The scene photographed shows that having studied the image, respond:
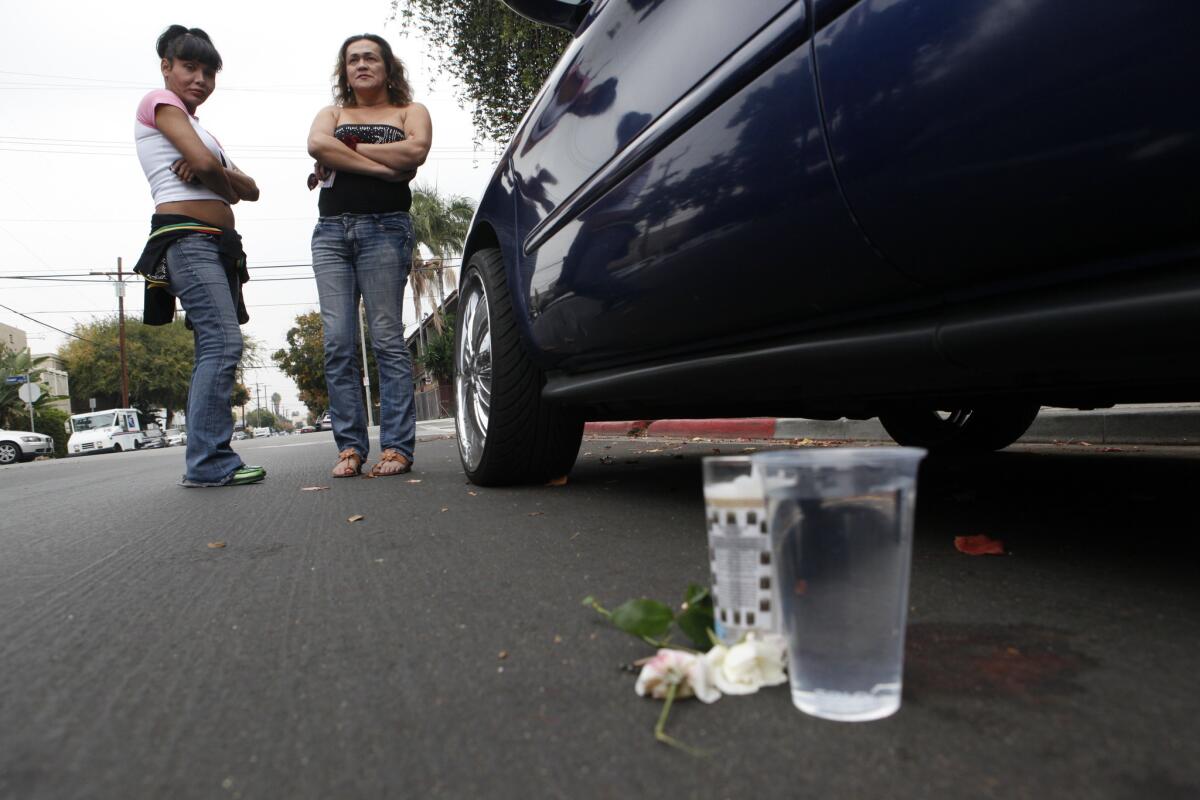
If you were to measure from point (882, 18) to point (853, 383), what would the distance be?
0.63 meters

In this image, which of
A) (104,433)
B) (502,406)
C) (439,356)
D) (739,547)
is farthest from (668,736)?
(104,433)

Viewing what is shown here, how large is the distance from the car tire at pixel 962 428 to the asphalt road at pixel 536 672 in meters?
1.44

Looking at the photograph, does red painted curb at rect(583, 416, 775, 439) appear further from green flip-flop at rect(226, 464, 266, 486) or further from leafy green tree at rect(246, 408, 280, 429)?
leafy green tree at rect(246, 408, 280, 429)

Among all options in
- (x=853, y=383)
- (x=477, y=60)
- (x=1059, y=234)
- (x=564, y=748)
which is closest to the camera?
(x=564, y=748)

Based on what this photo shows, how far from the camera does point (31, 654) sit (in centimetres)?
128

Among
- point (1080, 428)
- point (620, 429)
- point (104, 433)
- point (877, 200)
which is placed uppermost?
point (877, 200)

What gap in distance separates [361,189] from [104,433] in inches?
1057

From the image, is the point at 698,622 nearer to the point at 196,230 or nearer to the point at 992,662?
the point at 992,662

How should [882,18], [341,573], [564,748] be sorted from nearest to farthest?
[564,748]
[882,18]
[341,573]

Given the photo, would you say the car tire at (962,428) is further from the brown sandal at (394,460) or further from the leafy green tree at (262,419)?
the leafy green tree at (262,419)

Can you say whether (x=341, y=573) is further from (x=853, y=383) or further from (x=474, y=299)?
(x=474, y=299)

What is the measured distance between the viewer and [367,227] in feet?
12.1

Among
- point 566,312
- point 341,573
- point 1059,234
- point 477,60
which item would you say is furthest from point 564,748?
point 477,60

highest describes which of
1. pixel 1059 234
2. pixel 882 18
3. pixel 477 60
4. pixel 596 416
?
pixel 477 60
